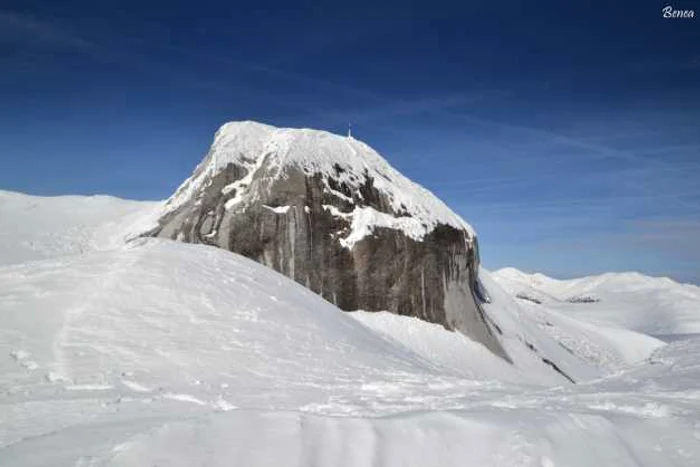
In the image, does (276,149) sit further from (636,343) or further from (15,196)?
(636,343)

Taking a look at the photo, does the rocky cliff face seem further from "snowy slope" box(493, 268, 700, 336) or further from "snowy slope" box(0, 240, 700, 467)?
"snowy slope" box(493, 268, 700, 336)

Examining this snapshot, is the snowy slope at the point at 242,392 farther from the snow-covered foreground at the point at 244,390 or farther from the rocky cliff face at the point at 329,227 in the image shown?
the rocky cliff face at the point at 329,227

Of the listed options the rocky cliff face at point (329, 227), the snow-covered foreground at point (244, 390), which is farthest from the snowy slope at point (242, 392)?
the rocky cliff face at point (329, 227)

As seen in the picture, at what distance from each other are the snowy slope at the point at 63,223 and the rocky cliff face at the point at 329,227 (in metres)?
4.17

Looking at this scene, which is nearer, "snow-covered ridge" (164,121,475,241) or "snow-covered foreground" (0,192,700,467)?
"snow-covered foreground" (0,192,700,467)

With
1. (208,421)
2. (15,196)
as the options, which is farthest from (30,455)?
(15,196)

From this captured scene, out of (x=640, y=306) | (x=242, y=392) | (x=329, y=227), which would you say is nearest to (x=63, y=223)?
(x=329, y=227)

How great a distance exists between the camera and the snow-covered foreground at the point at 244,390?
5.46m

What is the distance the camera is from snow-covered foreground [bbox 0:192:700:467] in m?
5.46

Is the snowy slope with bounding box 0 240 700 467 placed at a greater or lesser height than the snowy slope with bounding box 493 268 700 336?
lesser

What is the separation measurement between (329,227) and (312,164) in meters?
4.17

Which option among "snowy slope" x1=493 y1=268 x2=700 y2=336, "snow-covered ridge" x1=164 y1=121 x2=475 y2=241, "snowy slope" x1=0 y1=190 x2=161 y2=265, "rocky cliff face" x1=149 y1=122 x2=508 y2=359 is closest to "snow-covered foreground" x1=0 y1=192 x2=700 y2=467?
"rocky cliff face" x1=149 y1=122 x2=508 y2=359

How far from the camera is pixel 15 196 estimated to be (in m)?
40.3

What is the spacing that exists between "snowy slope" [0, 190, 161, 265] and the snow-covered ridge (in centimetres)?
433
